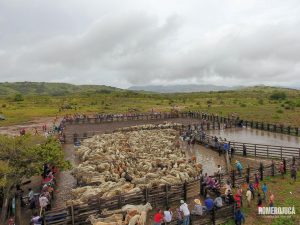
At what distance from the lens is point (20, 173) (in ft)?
64.7

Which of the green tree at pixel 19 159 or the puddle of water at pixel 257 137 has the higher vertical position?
the green tree at pixel 19 159

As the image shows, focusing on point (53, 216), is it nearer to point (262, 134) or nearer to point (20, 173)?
point (20, 173)

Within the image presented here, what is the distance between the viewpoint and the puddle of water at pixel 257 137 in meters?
39.6

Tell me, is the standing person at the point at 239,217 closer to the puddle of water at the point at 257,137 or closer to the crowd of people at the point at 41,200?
the crowd of people at the point at 41,200

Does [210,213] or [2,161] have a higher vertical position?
[2,161]

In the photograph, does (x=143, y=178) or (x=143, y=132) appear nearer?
(x=143, y=178)

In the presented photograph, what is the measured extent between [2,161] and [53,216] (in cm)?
534

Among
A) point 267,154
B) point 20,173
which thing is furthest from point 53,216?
point 267,154

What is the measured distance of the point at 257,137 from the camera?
43.6 metres

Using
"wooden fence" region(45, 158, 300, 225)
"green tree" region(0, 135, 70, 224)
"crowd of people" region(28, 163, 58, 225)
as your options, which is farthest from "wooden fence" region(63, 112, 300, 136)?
"green tree" region(0, 135, 70, 224)

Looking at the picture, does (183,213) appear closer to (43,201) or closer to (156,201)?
(156,201)

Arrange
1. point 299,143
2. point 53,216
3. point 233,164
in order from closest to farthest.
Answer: point 53,216 → point 233,164 → point 299,143

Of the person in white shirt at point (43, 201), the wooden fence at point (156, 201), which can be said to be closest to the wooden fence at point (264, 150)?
the wooden fence at point (156, 201)

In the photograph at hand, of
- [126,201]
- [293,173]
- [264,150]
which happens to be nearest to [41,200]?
[126,201]
